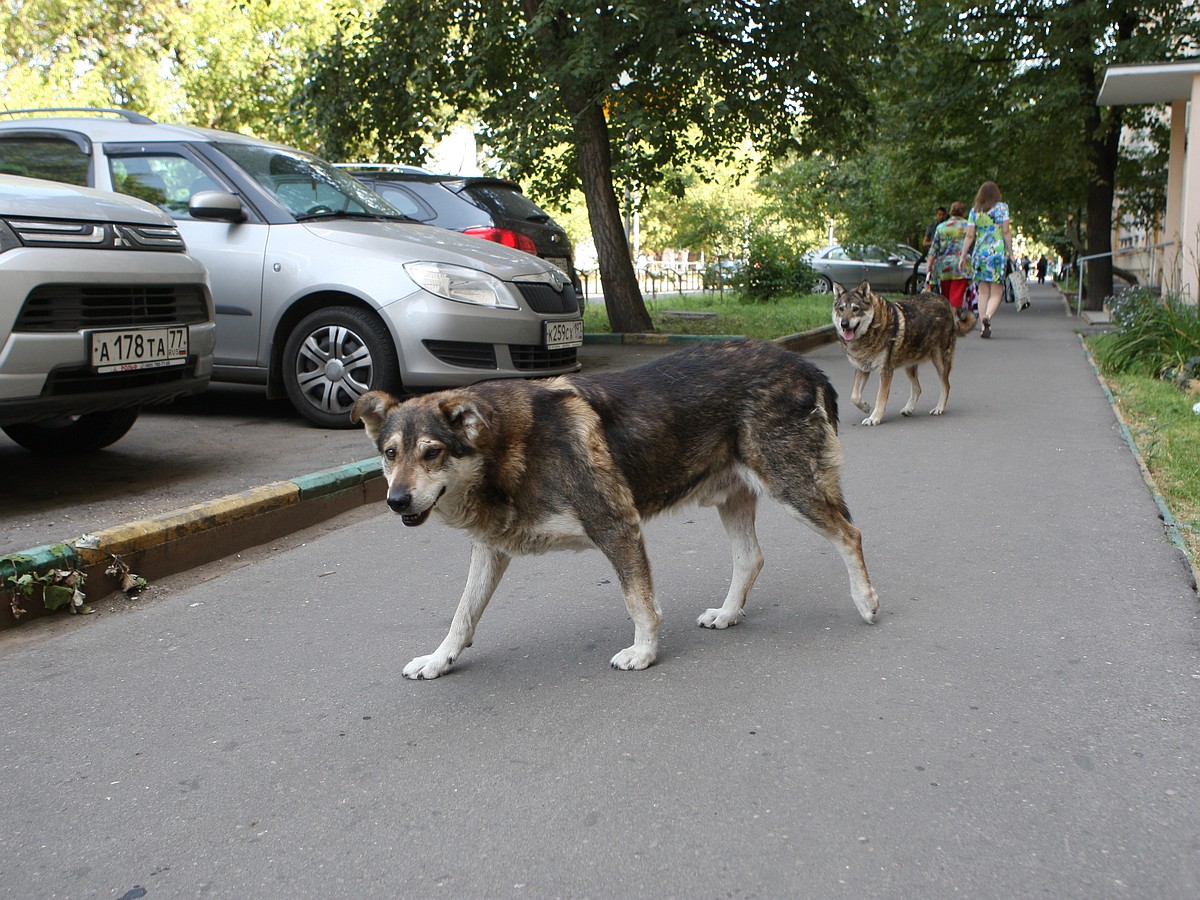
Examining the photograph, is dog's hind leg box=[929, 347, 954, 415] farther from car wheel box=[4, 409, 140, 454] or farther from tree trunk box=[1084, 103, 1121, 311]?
tree trunk box=[1084, 103, 1121, 311]

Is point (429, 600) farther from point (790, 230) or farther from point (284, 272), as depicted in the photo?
point (790, 230)

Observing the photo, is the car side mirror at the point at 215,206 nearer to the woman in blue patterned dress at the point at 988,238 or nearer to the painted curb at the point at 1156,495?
the painted curb at the point at 1156,495

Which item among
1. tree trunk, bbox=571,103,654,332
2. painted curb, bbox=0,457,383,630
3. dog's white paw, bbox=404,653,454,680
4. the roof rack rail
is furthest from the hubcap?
tree trunk, bbox=571,103,654,332

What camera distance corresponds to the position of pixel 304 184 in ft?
29.6

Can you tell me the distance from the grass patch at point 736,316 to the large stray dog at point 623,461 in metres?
10.9

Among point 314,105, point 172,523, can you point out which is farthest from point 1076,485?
point 314,105

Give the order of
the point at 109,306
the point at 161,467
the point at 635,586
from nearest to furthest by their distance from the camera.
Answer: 1. the point at 635,586
2. the point at 109,306
3. the point at 161,467

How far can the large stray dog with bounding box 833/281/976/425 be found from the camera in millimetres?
9469

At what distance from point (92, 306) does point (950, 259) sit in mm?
13522

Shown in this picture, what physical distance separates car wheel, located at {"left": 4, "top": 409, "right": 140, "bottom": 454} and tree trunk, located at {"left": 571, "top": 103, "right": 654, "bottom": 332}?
9.63 meters

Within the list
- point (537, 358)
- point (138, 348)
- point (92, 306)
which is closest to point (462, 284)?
point (537, 358)

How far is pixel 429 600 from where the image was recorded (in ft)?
16.0

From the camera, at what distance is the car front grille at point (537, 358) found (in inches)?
336

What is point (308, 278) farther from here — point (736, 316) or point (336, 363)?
point (736, 316)
